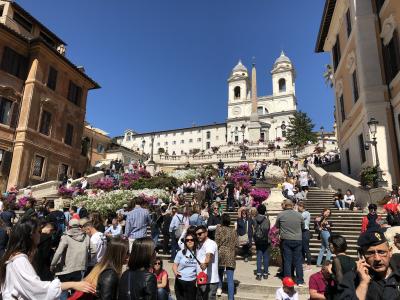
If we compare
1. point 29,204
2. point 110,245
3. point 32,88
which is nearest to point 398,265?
point 110,245

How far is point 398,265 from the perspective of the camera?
3.05 m

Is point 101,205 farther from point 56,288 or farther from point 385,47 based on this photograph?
point 385,47

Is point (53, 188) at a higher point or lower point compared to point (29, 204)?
higher

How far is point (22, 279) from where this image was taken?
2.92 m

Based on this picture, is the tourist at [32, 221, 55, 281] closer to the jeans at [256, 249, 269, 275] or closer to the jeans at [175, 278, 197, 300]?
the jeans at [175, 278, 197, 300]

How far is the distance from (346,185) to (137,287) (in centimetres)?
1634

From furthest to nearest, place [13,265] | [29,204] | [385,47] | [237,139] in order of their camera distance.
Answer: [237,139], [385,47], [29,204], [13,265]

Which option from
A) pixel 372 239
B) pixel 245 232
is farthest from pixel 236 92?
pixel 372 239

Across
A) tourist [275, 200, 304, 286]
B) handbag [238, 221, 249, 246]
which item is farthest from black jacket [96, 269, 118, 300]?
handbag [238, 221, 249, 246]

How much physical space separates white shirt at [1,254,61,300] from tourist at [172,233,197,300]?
2.67 m

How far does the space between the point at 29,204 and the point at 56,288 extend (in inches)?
301

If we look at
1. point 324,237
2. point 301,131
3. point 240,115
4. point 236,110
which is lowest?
point 324,237

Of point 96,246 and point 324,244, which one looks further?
point 324,244

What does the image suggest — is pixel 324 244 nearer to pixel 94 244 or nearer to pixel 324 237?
pixel 324 237
